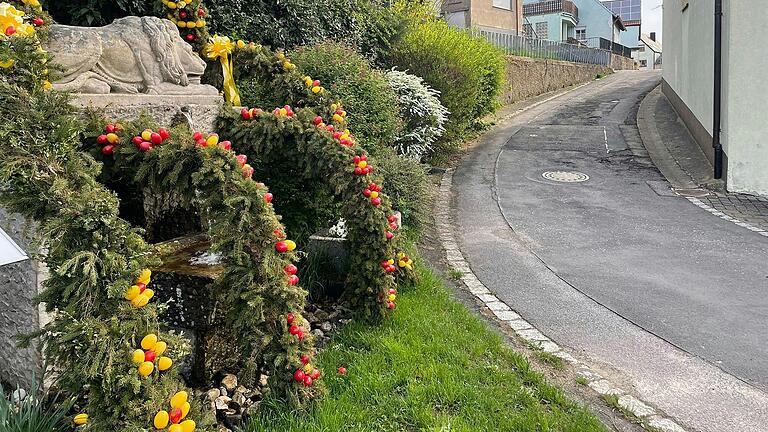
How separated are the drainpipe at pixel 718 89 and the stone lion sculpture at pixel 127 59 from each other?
346 inches

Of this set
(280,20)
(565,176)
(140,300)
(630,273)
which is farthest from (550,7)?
(140,300)

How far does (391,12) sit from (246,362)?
1088cm

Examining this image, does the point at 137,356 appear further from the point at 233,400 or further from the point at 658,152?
the point at 658,152

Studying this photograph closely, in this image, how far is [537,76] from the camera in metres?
24.2

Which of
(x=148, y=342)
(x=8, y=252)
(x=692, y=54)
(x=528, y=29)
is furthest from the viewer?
(x=528, y=29)

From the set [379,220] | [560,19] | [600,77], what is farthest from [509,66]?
[560,19]

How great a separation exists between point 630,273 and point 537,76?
19079 millimetres

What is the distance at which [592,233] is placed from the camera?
7.87m

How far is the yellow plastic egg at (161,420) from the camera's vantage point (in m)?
2.38

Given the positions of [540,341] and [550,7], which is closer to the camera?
[540,341]

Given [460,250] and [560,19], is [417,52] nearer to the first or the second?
[460,250]

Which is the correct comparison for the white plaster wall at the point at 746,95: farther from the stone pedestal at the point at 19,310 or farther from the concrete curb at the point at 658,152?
the stone pedestal at the point at 19,310

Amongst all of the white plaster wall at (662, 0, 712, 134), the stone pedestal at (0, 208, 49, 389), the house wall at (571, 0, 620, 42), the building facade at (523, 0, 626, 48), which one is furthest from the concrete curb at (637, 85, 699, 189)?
the house wall at (571, 0, 620, 42)

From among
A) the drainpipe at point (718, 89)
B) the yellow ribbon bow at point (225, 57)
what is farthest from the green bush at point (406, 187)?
the drainpipe at point (718, 89)
